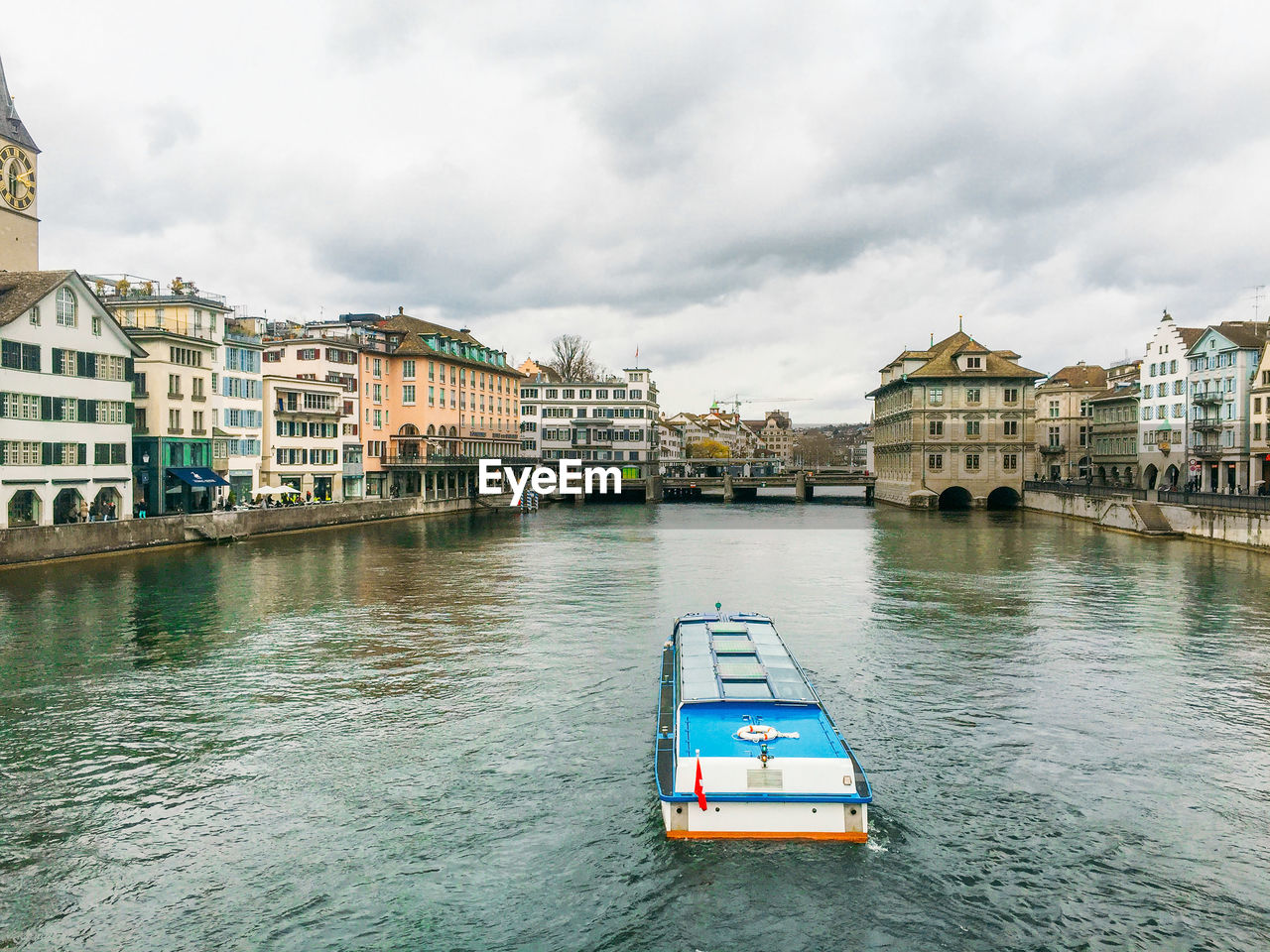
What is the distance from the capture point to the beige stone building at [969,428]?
117125 mm

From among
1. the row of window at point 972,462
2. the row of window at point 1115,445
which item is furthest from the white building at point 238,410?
the row of window at point 1115,445

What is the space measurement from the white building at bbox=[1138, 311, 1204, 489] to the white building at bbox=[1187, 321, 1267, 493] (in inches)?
74.1

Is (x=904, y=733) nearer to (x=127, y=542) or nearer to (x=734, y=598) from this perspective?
(x=734, y=598)

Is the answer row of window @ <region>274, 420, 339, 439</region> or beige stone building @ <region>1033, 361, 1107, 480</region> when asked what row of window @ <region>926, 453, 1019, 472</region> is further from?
row of window @ <region>274, 420, 339, 439</region>

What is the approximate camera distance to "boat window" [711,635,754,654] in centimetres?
2547

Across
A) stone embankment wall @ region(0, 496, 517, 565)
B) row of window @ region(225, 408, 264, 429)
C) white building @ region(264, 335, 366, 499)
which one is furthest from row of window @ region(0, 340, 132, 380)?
white building @ region(264, 335, 366, 499)

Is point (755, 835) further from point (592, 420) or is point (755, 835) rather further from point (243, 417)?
point (592, 420)

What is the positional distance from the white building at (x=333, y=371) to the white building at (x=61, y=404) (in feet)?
114

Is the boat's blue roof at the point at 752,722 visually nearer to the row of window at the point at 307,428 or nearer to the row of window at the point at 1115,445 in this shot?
the row of window at the point at 307,428

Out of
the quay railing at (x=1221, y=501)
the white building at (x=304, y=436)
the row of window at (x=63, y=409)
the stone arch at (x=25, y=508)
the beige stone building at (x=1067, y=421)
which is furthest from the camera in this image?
the beige stone building at (x=1067, y=421)

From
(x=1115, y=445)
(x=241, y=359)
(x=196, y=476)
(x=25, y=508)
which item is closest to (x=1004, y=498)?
(x=1115, y=445)

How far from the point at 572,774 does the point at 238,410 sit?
230 ft

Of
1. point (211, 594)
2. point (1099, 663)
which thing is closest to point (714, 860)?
point (1099, 663)

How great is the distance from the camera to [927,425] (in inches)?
4665
